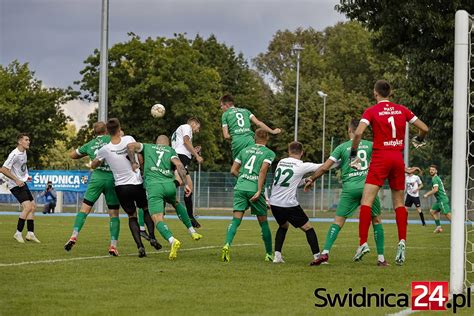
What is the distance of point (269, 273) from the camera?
11469 millimetres

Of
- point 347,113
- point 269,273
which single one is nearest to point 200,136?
point 347,113

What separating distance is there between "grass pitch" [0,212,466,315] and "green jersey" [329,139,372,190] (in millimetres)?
1171

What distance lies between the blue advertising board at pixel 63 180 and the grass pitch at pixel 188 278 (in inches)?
1003

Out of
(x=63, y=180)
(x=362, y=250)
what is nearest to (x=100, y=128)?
(x=362, y=250)

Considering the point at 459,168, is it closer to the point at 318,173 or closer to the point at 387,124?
the point at 387,124

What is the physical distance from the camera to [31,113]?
61812mm

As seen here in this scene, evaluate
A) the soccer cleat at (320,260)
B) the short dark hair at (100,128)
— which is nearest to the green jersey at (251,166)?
the soccer cleat at (320,260)

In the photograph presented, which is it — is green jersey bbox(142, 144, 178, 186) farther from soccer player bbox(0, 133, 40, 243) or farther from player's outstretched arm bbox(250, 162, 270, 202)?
soccer player bbox(0, 133, 40, 243)

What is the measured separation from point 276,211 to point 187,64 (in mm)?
51463

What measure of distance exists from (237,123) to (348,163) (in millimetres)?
3021

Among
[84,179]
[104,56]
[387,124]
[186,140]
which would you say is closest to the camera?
[387,124]

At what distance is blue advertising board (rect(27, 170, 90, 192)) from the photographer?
1666 inches

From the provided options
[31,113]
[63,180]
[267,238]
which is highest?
[31,113]

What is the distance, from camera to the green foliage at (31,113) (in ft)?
202
